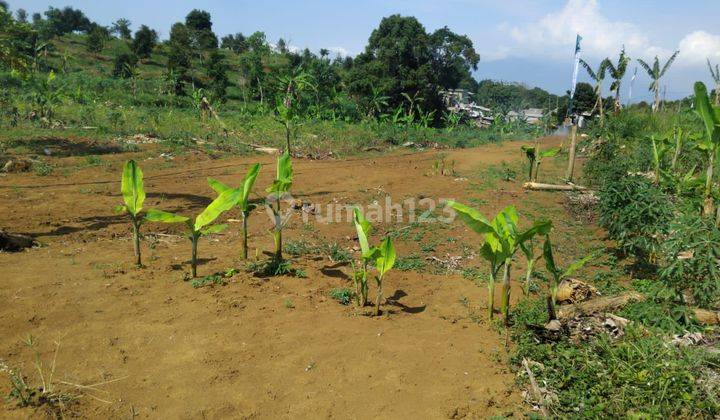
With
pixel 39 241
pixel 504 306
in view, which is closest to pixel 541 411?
pixel 504 306

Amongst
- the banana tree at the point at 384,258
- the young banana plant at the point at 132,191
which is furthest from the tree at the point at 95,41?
the banana tree at the point at 384,258

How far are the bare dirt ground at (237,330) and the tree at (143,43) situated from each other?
3254 centimetres

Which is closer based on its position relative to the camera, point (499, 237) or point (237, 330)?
point (237, 330)

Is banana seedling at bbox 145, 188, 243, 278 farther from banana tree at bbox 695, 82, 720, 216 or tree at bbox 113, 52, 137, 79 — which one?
tree at bbox 113, 52, 137, 79

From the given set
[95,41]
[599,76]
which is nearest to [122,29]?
[95,41]

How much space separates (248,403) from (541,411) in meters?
1.87

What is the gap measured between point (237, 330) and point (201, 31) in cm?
3915

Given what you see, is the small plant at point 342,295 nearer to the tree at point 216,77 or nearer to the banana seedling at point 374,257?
the banana seedling at point 374,257

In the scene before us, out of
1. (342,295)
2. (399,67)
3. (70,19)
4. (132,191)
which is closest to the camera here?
(342,295)

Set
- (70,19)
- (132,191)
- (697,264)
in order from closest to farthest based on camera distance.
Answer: (697,264)
(132,191)
(70,19)

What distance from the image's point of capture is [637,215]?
211 inches

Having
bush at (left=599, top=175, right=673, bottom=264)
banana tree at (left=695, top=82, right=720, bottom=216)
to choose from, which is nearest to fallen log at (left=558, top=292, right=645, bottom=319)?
bush at (left=599, top=175, right=673, bottom=264)

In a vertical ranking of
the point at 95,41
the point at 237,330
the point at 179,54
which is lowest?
the point at 237,330

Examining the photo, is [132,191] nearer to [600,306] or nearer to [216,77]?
[600,306]
